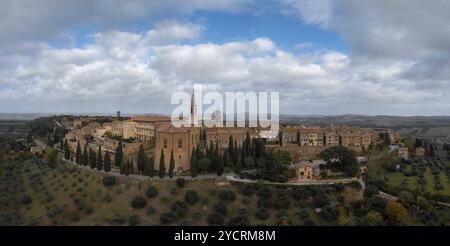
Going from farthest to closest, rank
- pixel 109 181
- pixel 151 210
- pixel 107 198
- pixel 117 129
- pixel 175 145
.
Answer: pixel 117 129
pixel 175 145
pixel 109 181
pixel 107 198
pixel 151 210

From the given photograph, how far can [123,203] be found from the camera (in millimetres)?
31703

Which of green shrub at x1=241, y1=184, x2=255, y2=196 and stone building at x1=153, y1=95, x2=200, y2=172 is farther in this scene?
stone building at x1=153, y1=95, x2=200, y2=172

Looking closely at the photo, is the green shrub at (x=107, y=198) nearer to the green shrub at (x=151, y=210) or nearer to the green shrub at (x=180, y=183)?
the green shrub at (x=151, y=210)

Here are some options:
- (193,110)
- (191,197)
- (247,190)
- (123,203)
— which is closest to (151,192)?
(123,203)

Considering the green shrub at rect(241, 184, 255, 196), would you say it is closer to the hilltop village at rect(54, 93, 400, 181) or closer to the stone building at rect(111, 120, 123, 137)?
the hilltop village at rect(54, 93, 400, 181)

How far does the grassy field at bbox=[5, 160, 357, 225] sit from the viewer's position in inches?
1168

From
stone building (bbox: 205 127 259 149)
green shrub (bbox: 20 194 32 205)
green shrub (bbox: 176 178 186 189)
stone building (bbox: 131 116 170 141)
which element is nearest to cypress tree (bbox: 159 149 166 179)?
green shrub (bbox: 176 178 186 189)

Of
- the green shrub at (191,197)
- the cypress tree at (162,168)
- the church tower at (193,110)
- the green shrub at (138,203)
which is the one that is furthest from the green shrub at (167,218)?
the church tower at (193,110)

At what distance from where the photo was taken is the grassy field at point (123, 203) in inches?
1168

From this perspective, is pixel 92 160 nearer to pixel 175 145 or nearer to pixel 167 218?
pixel 175 145

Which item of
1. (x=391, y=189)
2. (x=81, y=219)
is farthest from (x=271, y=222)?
(x=81, y=219)
